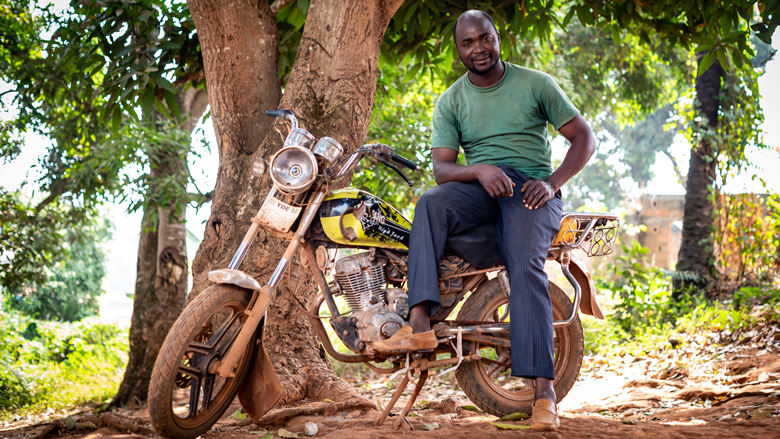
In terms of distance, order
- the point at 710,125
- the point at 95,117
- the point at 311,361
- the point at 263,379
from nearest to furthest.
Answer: the point at 263,379
the point at 311,361
the point at 95,117
the point at 710,125

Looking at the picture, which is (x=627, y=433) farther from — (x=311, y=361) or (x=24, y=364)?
(x=24, y=364)

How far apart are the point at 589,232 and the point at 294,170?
1.66 metres

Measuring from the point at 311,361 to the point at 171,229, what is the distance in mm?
4176

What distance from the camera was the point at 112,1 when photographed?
5.00 m

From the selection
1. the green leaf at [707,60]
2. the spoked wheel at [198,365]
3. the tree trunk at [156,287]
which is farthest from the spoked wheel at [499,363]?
the tree trunk at [156,287]

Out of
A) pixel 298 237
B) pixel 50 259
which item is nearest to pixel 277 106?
pixel 298 237

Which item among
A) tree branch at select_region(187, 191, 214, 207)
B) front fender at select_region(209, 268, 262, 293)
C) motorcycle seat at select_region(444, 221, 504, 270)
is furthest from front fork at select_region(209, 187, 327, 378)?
tree branch at select_region(187, 191, 214, 207)

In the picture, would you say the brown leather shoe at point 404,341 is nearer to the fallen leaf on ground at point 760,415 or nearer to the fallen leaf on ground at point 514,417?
the fallen leaf on ground at point 514,417

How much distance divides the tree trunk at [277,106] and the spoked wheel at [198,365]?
78 cm

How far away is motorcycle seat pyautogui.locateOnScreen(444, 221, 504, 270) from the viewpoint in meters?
3.07

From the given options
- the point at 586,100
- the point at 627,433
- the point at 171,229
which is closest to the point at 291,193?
the point at 627,433

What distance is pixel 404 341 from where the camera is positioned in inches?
111

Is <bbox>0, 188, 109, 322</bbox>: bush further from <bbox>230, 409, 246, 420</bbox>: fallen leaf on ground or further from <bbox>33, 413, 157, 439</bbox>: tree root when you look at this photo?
<bbox>230, 409, 246, 420</bbox>: fallen leaf on ground

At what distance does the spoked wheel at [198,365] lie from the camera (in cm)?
256
